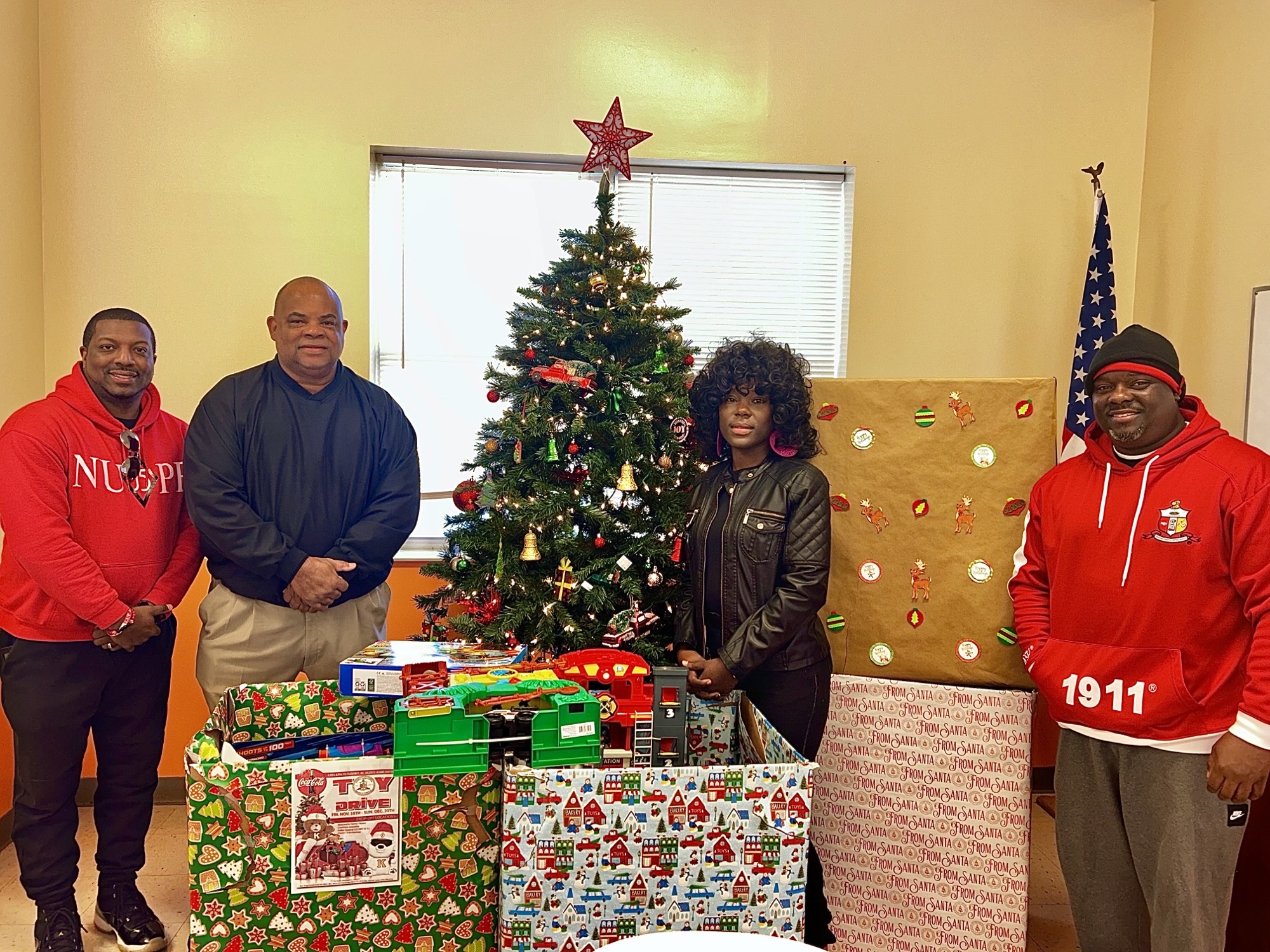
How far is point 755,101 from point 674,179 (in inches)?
16.6

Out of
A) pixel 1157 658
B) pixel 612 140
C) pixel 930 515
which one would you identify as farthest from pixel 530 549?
pixel 1157 658

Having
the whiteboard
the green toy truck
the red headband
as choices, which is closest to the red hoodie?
the green toy truck

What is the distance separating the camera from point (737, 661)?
2281 millimetres

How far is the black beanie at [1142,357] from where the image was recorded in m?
2.02

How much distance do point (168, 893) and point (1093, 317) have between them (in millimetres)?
3655

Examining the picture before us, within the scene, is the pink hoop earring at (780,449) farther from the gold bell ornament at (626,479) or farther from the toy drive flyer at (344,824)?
the toy drive flyer at (344,824)

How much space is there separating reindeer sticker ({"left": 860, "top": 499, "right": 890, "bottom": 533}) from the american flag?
3.97ft

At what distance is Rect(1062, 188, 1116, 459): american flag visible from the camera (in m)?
3.38

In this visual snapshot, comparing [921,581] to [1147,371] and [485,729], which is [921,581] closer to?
[1147,371]

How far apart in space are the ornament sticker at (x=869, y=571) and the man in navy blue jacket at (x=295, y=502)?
4.06 feet

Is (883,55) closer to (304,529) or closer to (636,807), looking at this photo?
(304,529)

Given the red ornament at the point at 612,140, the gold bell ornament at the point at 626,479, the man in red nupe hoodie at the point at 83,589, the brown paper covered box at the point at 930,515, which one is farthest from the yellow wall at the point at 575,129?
the gold bell ornament at the point at 626,479

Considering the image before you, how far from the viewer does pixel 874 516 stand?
101 inches

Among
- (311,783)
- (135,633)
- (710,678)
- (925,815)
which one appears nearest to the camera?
(311,783)
